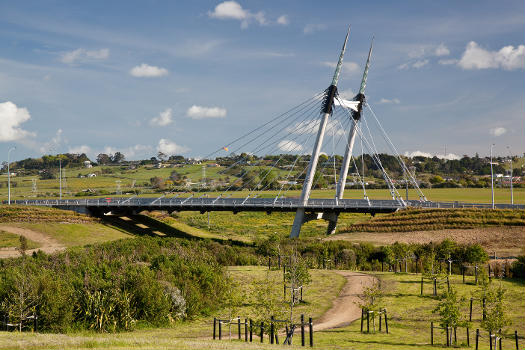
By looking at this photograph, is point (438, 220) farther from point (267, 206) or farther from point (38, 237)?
point (38, 237)

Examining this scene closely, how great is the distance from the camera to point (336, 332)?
1065 inches

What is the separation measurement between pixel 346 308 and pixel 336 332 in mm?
5468

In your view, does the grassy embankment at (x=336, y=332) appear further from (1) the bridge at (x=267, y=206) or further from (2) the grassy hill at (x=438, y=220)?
(1) the bridge at (x=267, y=206)

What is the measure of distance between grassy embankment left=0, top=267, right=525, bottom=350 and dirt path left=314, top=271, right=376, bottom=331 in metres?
0.65

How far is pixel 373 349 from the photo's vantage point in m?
23.7

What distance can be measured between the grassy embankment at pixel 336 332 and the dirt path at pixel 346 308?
651mm

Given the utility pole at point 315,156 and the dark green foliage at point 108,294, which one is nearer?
the dark green foliage at point 108,294

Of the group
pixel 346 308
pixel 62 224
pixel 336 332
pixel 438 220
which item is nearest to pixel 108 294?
pixel 336 332

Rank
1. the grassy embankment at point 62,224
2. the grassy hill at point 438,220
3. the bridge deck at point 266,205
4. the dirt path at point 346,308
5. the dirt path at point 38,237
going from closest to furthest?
the dirt path at point 346,308, the dirt path at point 38,237, the grassy hill at point 438,220, the grassy embankment at point 62,224, the bridge deck at point 266,205

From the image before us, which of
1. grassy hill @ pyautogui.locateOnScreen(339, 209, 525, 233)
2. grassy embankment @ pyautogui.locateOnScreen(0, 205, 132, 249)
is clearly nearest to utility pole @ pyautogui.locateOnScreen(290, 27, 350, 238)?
grassy hill @ pyautogui.locateOnScreen(339, 209, 525, 233)

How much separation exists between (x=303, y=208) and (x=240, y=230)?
25280mm

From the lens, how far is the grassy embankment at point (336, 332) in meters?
20.2

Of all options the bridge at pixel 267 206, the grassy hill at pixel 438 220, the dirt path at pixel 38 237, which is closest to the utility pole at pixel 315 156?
the bridge at pixel 267 206

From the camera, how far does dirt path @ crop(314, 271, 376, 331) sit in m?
29.1
